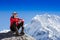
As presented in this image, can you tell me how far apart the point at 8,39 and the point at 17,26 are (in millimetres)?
1742

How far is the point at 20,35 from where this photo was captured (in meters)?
21.9

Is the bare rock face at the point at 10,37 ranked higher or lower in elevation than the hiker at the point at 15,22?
lower

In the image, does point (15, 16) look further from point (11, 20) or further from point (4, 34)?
point (4, 34)

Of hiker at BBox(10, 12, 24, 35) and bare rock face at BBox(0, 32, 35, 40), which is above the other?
hiker at BBox(10, 12, 24, 35)

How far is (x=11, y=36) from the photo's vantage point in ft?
71.3

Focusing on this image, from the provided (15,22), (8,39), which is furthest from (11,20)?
(8,39)

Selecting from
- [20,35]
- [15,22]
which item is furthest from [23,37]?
[15,22]

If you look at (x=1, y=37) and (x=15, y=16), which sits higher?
(x=15, y=16)

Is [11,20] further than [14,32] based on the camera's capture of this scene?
No

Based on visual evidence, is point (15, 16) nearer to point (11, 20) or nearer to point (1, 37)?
point (11, 20)

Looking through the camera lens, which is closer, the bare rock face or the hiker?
the hiker

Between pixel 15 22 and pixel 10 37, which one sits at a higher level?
pixel 15 22

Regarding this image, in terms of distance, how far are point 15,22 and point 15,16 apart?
61 centimetres

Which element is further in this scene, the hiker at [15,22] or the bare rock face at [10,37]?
the bare rock face at [10,37]
